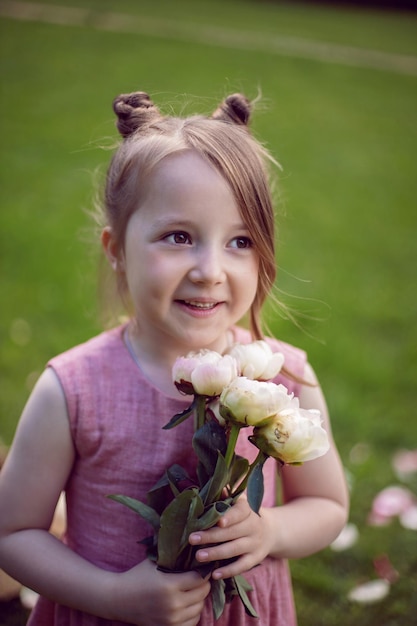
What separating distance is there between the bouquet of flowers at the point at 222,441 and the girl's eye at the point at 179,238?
252mm

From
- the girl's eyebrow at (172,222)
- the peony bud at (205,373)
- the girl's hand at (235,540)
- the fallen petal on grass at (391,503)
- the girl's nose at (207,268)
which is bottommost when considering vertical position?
the fallen petal on grass at (391,503)

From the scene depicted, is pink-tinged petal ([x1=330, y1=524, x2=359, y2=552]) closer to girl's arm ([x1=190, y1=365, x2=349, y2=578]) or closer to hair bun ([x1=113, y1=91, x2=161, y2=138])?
girl's arm ([x1=190, y1=365, x2=349, y2=578])

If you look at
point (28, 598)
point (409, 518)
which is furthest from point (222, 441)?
point (409, 518)

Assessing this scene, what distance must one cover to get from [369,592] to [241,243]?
54.2 inches

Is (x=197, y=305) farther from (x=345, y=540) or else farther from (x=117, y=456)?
(x=345, y=540)

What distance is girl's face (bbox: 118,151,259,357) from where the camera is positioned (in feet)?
4.51

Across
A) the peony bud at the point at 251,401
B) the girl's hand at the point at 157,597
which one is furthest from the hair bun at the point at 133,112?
the girl's hand at the point at 157,597

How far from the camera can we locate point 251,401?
1111 mm

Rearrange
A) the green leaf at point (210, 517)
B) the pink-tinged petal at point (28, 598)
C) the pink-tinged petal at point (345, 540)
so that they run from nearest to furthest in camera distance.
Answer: the green leaf at point (210, 517), the pink-tinged petal at point (28, 598), the pink-tinged petal at point (345, 540)

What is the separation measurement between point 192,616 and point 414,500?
4.82ft

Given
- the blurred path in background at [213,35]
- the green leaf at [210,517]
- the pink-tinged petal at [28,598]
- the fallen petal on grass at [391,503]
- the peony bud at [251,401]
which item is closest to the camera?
the peony bud at [251,401]

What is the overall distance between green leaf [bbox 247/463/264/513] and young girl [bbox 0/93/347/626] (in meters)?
0.10

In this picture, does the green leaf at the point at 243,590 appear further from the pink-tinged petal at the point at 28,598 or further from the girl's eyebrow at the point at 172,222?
→ the pink-tinged petal at the point at 28,598

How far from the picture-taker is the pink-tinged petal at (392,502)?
2.57 meters
